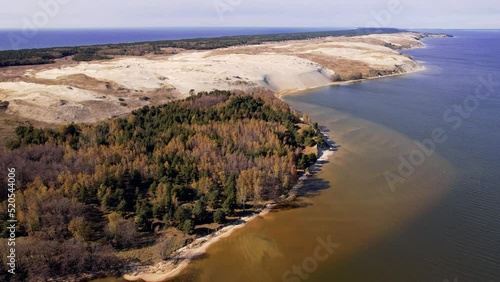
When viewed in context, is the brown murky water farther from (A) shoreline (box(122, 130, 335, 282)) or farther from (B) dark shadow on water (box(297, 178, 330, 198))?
(A) shoreline (box(122, 130, 335, 282))

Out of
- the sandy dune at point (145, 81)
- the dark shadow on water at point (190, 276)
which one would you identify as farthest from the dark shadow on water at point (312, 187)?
the sandy dune at point (145, 81)

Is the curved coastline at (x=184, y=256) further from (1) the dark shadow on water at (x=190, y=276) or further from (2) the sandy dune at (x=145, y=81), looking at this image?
(2) the sandy dune at (x=145, y=81)

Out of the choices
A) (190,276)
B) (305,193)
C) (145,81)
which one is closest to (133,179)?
(190,276)

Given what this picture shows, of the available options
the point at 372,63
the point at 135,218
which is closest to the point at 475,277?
the point at 135,218

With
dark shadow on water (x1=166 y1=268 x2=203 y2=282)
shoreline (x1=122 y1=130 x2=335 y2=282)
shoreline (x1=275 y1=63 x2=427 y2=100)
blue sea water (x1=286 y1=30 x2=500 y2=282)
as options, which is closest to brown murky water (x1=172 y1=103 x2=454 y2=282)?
dark shadow on water (x1=166 y1=268 x2=203 y2=282)

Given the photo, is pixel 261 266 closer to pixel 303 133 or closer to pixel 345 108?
pixel 303 133
